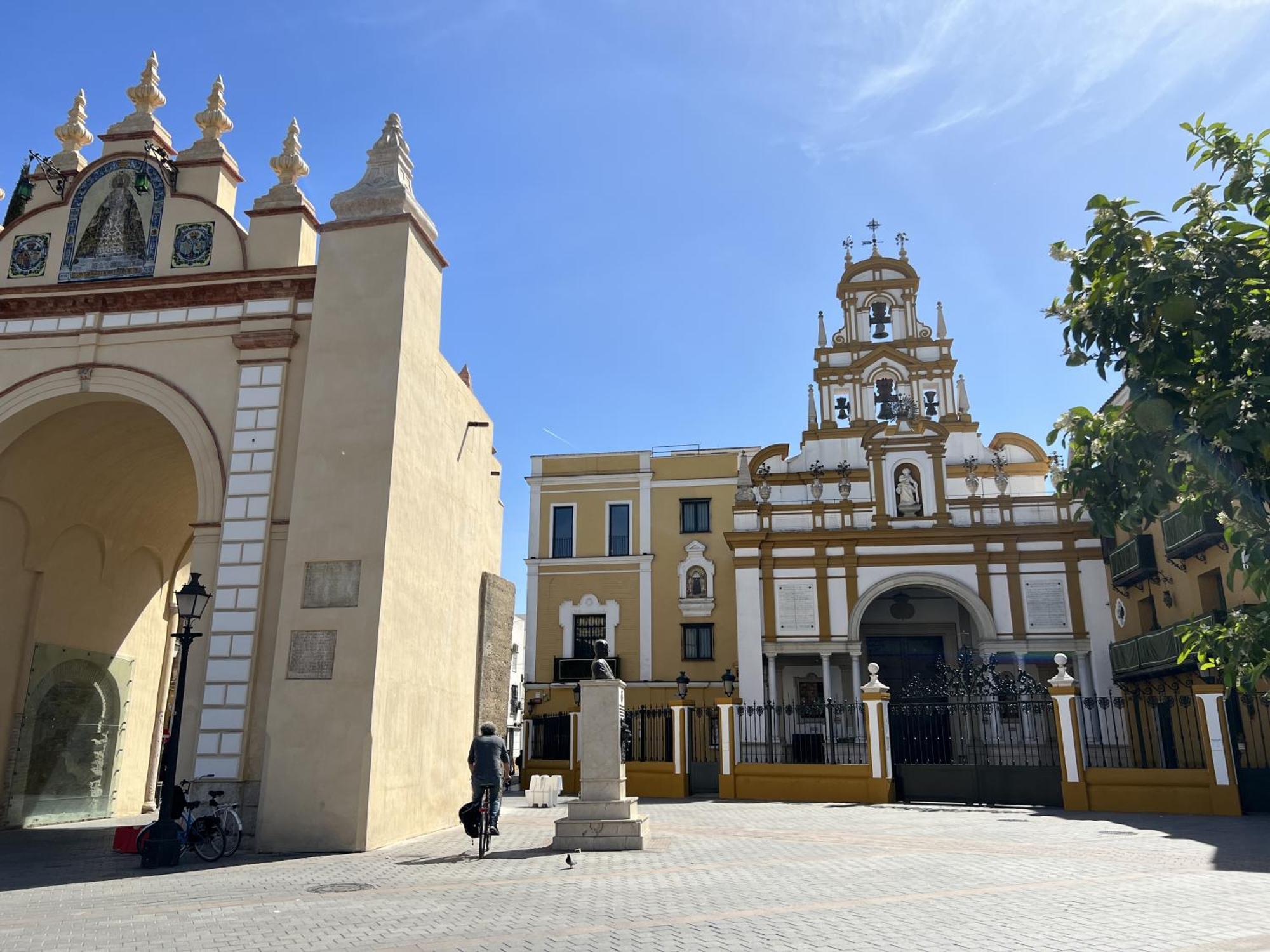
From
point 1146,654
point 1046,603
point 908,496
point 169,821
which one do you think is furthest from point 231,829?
point 1046,603

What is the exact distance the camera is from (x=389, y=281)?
44.2ft

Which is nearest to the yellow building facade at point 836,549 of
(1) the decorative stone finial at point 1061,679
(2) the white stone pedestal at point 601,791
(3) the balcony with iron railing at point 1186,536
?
(3) the balcony with iron railing at point 1186,536

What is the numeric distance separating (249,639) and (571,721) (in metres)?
12.2

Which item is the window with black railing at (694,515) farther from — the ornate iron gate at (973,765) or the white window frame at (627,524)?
the ornate iron gate at (973,765)

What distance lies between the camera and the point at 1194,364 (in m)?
4.58

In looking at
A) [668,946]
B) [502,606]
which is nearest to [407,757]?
[502,606]

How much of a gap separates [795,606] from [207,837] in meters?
19.9

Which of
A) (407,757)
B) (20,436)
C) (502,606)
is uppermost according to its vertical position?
(20,436)

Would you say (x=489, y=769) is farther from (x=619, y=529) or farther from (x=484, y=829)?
(x=619, y=529)

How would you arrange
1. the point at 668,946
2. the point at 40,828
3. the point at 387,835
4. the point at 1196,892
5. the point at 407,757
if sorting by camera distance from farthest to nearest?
the point at 40,828 → the point at 407,757 → the point at 387,835 → the point at 1196,892 → the point at 668,946

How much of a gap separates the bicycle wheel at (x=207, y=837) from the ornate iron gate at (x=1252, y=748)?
53.6ft

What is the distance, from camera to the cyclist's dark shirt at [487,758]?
11.5 m

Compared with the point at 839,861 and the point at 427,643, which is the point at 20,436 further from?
the point at 839,861

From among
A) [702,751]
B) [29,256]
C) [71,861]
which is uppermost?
[29,256]
